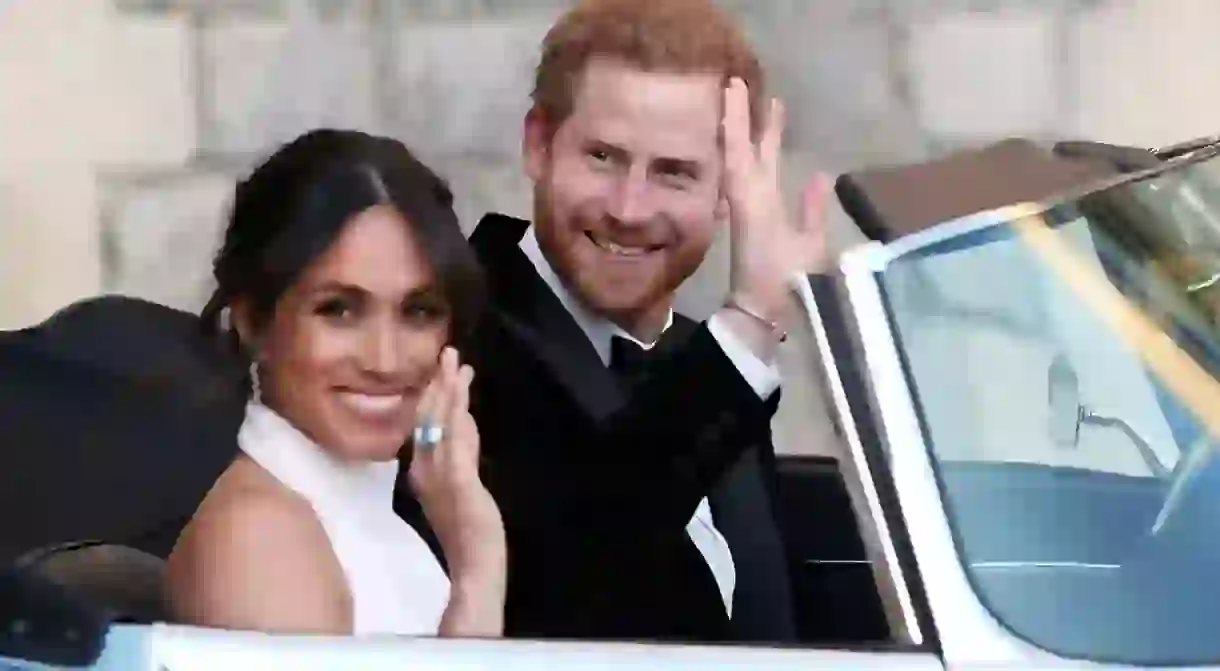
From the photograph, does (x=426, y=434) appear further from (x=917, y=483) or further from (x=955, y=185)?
(x=955, y=185)

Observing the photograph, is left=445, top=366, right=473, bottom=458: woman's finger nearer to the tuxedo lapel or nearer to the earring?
the tuxedo lapel

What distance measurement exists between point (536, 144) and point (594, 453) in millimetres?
330

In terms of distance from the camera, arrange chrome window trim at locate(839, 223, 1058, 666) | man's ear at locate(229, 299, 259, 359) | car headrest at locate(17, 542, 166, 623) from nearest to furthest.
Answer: chrome window trim at locate(839, 223, 1058, 666)
car headrest at locate(17, 542, 166, 623)
man's ear at locate(229, 299, 259, 359)

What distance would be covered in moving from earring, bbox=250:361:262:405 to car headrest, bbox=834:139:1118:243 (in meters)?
0.59

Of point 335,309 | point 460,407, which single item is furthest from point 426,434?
point 335,309

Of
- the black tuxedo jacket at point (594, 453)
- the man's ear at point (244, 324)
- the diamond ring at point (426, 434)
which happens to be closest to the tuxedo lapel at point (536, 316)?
the black tuxedo jacket at point (594, 453)

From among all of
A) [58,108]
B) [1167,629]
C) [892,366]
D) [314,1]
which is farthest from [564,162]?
[1167,629]

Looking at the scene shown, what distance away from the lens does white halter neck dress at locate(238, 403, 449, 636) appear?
3.67 ft

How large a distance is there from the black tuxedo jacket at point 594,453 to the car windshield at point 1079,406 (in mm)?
194

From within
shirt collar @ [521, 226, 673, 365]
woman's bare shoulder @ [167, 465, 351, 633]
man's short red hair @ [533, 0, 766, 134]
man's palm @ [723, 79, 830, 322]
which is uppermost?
man's short red hair @ [533, 0, 766, 134]

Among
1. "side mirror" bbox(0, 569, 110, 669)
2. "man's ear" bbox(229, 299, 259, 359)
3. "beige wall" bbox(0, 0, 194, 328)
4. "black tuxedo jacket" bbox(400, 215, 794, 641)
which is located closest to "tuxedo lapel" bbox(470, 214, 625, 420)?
"black tuxedo jacket" bbox(400, 215, 794, 641)

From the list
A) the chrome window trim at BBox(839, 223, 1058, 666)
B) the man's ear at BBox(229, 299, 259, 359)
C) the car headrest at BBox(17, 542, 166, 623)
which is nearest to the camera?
the chrome window trim at BBox(839, 223, 1058, 666)

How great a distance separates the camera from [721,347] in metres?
1.14

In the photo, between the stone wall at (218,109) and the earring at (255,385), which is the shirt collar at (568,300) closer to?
the stone wall at (218,109)
